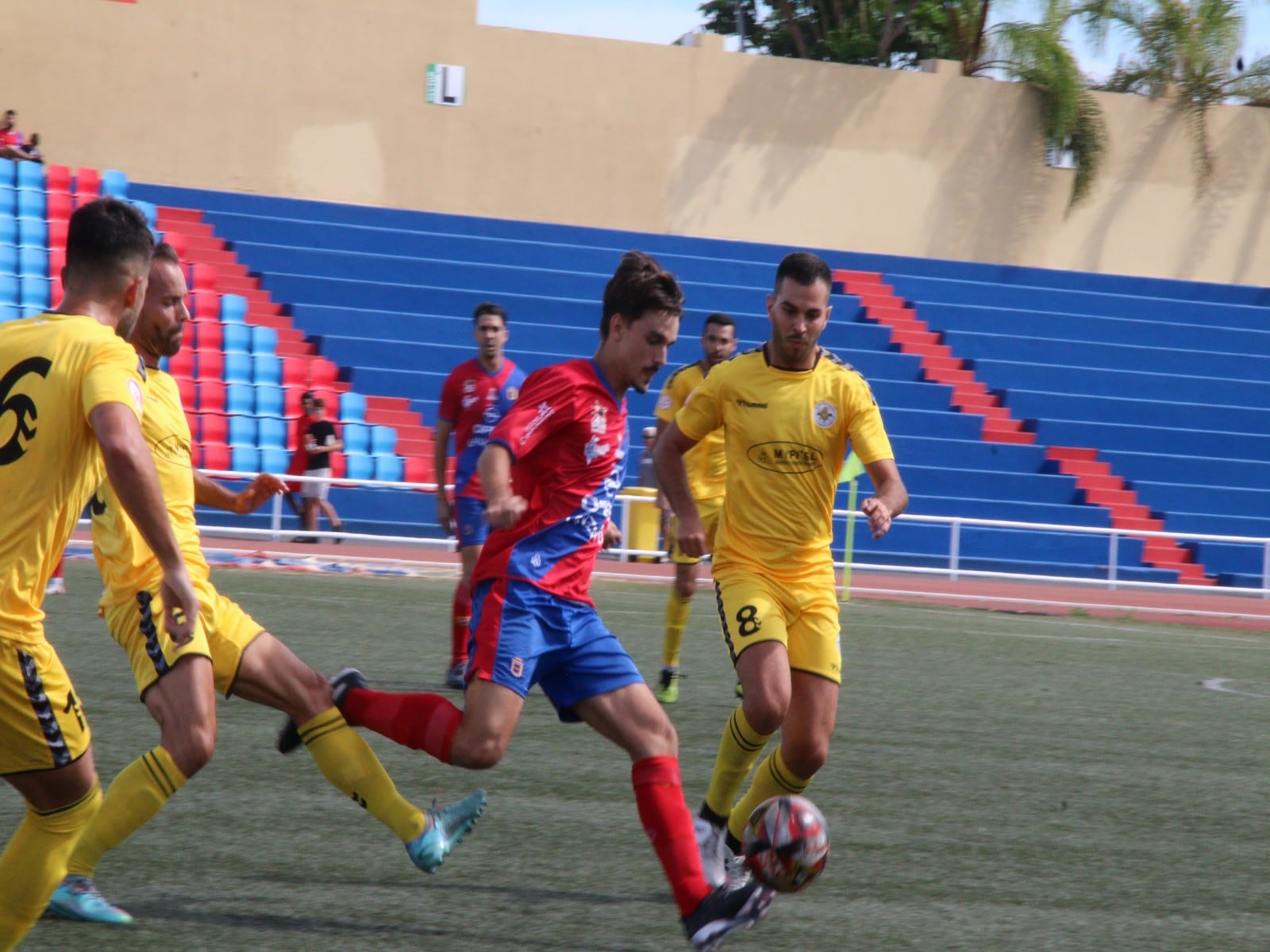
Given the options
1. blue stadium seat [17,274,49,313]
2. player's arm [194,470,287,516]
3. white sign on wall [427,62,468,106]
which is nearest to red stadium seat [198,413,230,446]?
blue stadium seat [17,274,49,313]

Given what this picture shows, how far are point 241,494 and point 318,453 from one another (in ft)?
39.9

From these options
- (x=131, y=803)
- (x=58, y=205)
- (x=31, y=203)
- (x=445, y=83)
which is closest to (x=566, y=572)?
(x=131, y=803)

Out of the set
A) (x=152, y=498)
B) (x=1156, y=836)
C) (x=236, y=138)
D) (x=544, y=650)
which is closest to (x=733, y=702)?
(x=1156, y=836)

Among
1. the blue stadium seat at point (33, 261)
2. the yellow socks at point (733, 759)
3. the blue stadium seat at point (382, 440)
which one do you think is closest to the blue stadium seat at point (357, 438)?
the blue stadium seat at point (382, 440)

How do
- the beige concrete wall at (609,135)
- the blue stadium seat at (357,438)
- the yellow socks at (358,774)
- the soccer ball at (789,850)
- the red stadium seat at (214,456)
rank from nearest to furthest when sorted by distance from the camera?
the soccer ball at (789,850)
the yellow socks at (358,774)
the red stadium seat at (214,456)
the blue stadium seat at (357,438)
the beige concrete wall at (609,135)

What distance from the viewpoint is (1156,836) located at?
19.0 feet

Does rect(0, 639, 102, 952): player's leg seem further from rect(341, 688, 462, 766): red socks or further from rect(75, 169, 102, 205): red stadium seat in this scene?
rect(75, 169, 102, 205): red stadium seat

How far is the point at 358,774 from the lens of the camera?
4434mm

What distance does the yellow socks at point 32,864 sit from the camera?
3.37 metres

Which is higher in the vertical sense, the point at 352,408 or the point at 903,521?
the point at 352,408

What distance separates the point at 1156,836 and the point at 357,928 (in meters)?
3.30

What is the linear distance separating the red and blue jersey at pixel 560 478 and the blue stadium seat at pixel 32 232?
17616mm

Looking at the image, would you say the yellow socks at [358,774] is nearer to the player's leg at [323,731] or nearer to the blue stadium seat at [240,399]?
the player's leg at [323,731]

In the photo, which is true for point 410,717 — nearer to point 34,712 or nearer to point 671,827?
point 671,827
